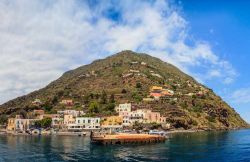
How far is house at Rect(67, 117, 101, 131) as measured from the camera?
19600 cm

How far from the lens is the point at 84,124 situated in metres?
197

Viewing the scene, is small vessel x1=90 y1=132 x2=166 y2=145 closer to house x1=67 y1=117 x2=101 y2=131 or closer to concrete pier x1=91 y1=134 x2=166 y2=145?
concrete pier x1=91 y1=134 x2=166 y2=145

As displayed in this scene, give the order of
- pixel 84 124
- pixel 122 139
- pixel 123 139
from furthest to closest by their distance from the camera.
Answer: pixel 84 124
pixel 123 139
pixel 122 139

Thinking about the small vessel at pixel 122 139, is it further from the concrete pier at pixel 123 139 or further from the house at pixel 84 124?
the house at pixel 84 124

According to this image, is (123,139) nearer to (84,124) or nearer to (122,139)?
(122,139)

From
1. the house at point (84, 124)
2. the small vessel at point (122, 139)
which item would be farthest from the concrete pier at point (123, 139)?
the house at point (84, 124)

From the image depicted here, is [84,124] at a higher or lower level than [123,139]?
higher

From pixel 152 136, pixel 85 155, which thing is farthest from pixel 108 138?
pixel 85 155

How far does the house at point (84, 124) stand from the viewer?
19600 centimetres

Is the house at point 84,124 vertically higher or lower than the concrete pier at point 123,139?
higher

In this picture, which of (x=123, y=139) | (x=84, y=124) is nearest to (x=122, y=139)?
(x=123, y=139)

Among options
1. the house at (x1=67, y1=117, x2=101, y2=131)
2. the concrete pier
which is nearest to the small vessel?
the concrete pier

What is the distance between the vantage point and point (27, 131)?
19062cm

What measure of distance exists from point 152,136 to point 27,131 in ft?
271
